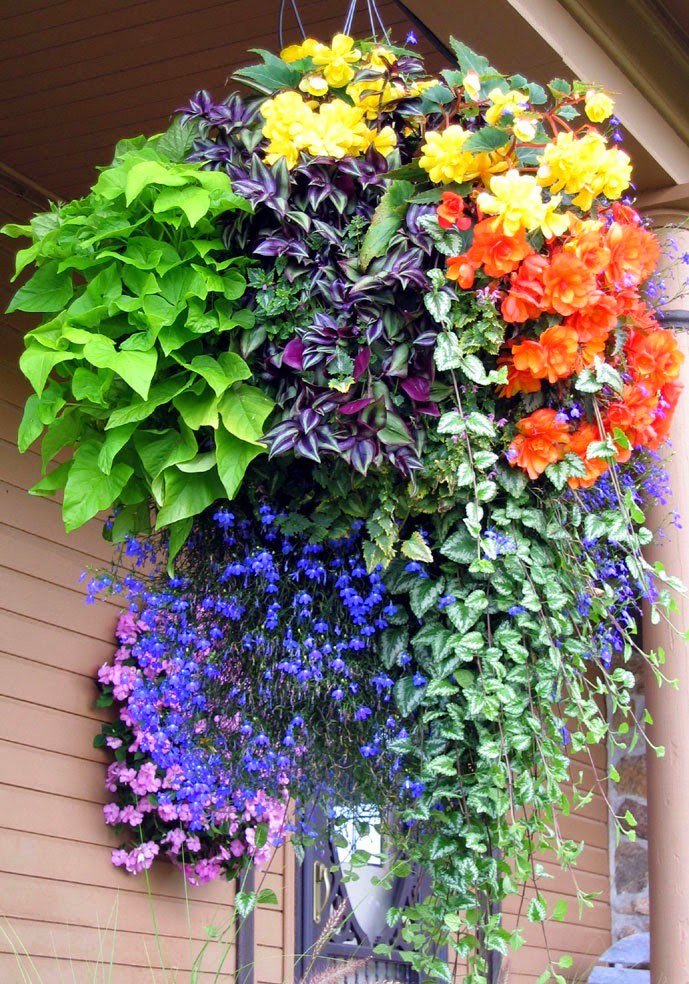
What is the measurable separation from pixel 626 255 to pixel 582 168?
13 centimetres

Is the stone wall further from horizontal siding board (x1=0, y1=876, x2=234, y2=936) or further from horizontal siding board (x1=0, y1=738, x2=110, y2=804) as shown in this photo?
horizontal siding board (x1=0, y1=738, x2=110, y2=804)

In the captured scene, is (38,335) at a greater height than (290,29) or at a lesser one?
lesser

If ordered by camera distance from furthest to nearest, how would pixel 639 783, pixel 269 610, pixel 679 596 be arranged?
pixel 639 783, pixel 679 596, pixel 269 610

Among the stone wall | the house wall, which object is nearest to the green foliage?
the house wall

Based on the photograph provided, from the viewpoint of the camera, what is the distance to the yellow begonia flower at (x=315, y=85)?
1478 millimetres

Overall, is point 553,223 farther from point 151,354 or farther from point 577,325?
point 151,354

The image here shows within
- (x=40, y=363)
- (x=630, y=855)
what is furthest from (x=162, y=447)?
(x=630, y=855)

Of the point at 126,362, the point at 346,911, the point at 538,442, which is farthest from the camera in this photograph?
the point at 346,911

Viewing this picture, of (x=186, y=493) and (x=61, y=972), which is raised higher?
(x=186, y=493)

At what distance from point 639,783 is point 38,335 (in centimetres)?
384

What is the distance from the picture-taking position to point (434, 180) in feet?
4.60

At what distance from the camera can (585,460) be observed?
4.68 feet

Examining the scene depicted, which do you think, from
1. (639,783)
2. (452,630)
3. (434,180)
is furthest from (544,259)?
(639,783)

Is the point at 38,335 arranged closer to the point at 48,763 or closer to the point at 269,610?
the point at 269,610
